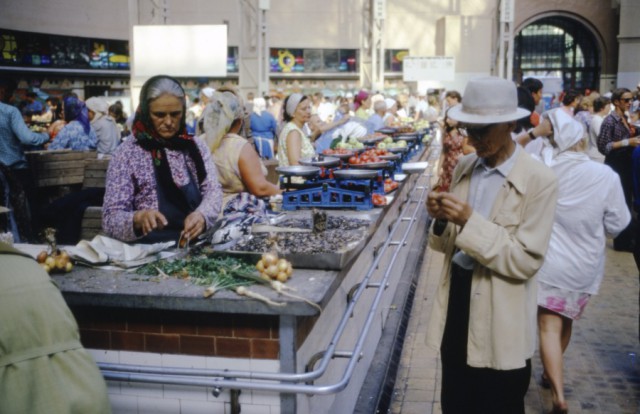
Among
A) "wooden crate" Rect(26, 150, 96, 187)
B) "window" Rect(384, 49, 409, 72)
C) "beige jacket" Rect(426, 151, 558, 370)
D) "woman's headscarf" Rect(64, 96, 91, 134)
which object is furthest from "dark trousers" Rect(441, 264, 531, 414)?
"window" Rect(384, 49, 409, 72)

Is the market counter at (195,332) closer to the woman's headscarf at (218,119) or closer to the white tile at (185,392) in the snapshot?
the white tile at (185,392)

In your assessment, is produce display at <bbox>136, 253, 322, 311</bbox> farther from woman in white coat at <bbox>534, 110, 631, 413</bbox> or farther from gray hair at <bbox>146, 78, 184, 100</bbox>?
woman in white coat at <bbox>534, 110, 631, 413</bbox>

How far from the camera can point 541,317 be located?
4.65 meters

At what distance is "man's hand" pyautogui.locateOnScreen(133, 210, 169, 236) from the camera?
338 centimetres

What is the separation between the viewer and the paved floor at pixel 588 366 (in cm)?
482

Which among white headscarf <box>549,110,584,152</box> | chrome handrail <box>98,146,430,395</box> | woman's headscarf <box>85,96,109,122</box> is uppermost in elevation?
woman's headscarf <box>85,96,109,122</box>

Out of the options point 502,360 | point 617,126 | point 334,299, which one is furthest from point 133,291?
point 617,126

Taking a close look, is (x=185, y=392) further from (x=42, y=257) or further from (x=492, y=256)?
(x=492, y=256)

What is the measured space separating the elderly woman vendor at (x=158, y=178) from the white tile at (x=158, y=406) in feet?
2.71

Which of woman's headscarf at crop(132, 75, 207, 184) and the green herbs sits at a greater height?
woman's headscarf at crop(132, 75, 207, 184)

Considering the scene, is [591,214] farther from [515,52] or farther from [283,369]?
[515,52]

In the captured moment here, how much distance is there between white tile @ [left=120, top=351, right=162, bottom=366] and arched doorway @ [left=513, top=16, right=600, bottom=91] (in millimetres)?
32306

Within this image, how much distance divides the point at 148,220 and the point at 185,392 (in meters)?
0.87

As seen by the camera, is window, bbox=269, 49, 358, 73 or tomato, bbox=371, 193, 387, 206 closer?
tomato, bbox=371, 193, 387, 206
